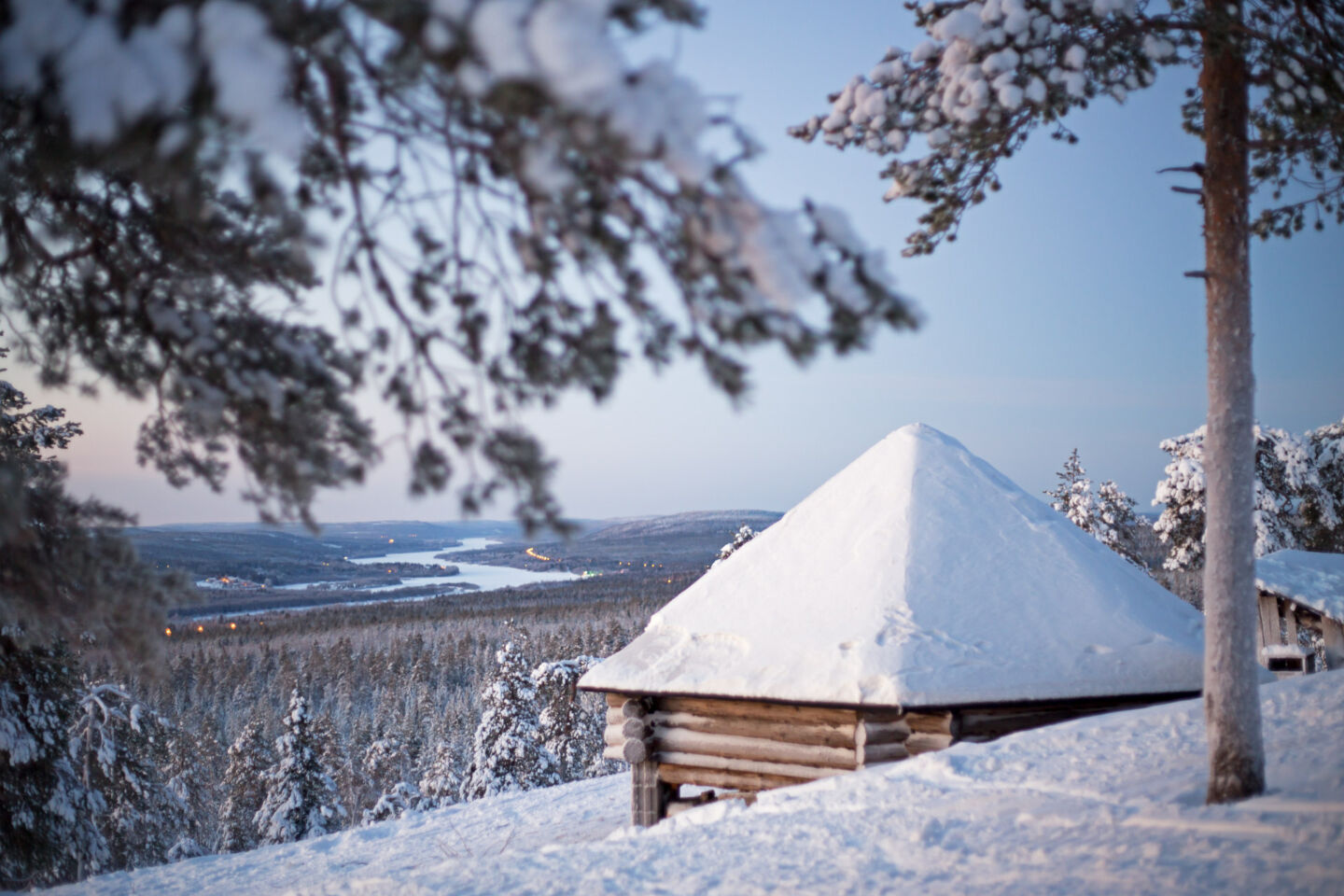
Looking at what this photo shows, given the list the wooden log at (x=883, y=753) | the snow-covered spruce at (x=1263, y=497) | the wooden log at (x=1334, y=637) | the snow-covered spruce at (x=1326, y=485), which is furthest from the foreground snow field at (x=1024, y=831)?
the snow-covered spruce at (x=1326, y=485)

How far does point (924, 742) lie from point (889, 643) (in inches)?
33.8

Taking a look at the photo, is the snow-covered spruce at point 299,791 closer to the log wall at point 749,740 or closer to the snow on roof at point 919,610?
the log wall at point 749,740

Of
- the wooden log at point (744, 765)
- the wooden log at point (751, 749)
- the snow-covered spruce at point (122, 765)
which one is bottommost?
the snow-covered spruce at point (122, 765)

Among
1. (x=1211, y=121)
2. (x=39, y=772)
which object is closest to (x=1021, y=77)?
(x=1211, y=121)

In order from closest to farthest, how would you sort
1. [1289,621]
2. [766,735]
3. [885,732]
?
[885,732] → [766,735] → [1289,621]

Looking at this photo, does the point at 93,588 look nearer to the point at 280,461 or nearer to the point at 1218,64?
the point at 280,461

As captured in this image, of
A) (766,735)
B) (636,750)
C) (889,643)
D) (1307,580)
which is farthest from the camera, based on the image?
(1307,580)

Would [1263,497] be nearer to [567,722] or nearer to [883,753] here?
[883,753]

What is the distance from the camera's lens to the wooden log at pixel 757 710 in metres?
7.65

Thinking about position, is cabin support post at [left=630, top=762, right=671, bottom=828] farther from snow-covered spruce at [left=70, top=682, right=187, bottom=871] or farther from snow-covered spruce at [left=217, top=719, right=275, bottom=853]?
snow-covered spruce at [left=217, top=719, right=275, bottom=853]

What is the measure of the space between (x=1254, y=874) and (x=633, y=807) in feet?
20.7

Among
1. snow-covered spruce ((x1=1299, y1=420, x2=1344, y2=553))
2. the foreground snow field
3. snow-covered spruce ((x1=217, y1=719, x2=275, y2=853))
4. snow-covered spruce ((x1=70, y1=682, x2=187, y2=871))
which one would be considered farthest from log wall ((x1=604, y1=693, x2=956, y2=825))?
snow-covered spruce ((x1=217, y1=719, x2=275, y2=853))

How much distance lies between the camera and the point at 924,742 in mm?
7230

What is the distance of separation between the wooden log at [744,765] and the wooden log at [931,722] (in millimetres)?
741
